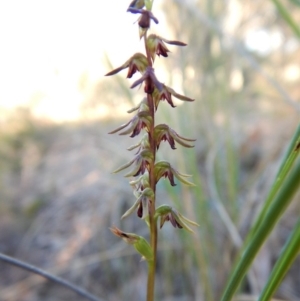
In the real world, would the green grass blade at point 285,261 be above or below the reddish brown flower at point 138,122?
below

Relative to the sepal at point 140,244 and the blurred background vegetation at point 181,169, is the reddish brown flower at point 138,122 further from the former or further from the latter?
the blurred background vegetation at point 181,169

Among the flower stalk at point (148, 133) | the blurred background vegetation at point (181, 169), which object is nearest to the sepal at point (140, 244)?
the flower stalk at point (148, 133)

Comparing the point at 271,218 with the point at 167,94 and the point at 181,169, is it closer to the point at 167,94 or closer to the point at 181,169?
the point at 167,94

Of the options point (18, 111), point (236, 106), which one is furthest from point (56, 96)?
point (236, 106)

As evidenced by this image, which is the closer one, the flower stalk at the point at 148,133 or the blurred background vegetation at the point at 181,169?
the flower stalk at the point at 148,133

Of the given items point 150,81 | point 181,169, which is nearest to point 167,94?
point 150,81

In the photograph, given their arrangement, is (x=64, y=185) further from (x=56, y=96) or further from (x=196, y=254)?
(x=196, y=254)
